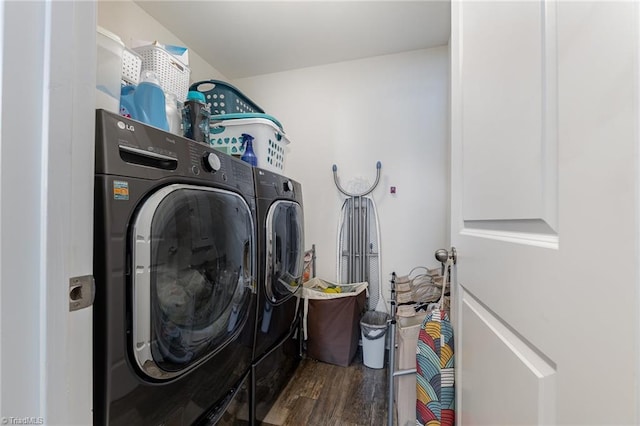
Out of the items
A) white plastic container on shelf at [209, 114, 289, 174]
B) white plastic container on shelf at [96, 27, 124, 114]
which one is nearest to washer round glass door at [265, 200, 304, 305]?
white plastic container on shelf at [209, 114, 289, 174]

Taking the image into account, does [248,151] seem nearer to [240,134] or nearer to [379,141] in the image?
[240,134]

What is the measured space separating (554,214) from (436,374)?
2.70 ft

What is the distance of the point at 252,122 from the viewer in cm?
144

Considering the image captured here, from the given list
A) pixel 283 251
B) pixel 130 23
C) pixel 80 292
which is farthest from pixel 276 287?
pixel 130 23

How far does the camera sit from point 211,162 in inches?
34.6

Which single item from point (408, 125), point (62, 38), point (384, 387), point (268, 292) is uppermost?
point (408, 125)

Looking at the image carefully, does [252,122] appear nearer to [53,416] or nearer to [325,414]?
[53,416]

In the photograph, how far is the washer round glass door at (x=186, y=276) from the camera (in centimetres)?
65

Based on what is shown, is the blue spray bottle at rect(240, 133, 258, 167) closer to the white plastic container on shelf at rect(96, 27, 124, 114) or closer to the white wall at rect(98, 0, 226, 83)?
the white plastic container on shelf at rect(96, 27, 124, 114)

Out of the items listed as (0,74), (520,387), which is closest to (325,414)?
(520,387)

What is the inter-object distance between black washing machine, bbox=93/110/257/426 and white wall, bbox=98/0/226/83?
1183 mm

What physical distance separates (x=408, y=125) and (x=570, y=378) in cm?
201

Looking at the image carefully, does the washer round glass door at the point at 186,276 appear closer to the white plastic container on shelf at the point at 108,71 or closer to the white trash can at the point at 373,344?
the white plastic container on shelf at the point at 108,71

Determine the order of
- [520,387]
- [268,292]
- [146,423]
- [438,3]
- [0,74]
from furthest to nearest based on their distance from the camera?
[438,3] → [268,292] → [146,423] → [520,387] → [0,74]
